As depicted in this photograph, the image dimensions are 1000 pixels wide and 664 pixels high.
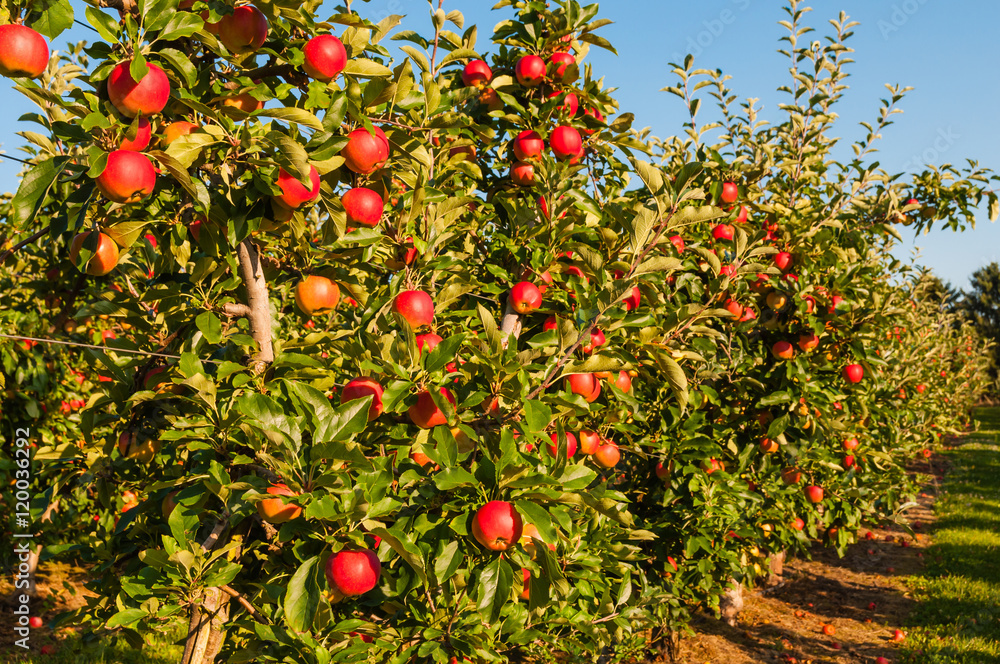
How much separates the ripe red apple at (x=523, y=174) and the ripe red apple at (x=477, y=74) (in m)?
0.47

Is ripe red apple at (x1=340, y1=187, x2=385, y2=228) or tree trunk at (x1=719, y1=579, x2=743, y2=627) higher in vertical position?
ripe red apple at (x1=340, y1=187, x2=385, y2=228)

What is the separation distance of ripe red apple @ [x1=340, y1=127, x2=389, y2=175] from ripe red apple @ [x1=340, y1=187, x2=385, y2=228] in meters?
0.09

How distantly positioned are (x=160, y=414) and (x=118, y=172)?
1.17 m

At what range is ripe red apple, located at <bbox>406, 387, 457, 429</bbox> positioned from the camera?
1986 mm

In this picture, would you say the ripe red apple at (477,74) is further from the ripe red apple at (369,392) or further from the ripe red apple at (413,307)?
the ripe red apple at (369,392)

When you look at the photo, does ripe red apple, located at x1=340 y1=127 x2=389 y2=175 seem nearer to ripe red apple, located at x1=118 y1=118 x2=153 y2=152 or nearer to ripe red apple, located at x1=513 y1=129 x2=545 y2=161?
ripe red apple, located at x1=118 y1=118 x2=153 y2=152

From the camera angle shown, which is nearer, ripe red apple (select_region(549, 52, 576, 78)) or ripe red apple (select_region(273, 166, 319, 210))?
ripe red apple (select_region(273, 166, 319, 210))

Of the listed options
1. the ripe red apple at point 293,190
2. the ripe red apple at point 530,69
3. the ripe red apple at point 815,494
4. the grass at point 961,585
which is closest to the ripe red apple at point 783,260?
the ripe red apple at point 815,494

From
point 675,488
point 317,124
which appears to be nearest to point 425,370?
point 317,124

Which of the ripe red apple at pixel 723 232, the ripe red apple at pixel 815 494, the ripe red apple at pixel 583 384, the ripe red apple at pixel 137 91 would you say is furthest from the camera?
the ripe red apple at pixel 815 494

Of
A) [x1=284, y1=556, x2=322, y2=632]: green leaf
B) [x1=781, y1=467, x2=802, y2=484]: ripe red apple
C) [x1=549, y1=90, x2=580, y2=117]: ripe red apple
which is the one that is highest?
[x1=549, y1=90, x2=580, y2=117]: ripe red apple

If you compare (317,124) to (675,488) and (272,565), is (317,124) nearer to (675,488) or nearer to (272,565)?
(272,565)

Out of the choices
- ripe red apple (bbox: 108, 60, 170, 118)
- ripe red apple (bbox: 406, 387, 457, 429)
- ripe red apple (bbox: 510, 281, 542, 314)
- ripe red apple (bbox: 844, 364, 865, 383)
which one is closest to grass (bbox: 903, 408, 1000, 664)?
ripe red apple (bbox: 844, 364, 865, 383)

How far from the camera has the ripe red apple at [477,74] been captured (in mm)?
3113
